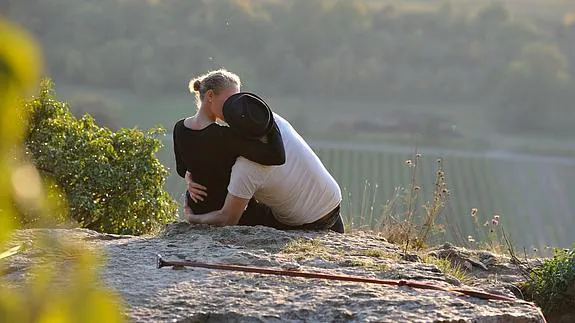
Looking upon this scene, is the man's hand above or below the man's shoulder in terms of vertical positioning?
below

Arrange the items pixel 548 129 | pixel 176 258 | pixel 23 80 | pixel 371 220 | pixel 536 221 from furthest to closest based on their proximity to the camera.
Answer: pixel 548 129
pixel 536 221
pixel 371 220
pixel 176 258
pixel 23 80

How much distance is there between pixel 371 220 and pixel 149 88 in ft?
22.2

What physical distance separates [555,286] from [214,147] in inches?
68.4

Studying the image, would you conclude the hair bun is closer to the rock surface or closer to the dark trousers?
the dark trousers

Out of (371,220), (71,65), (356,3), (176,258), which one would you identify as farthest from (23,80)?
(356,3)

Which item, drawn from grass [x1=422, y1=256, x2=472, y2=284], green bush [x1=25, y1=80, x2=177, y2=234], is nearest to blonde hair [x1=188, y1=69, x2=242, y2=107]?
grass [x1=422, y1=256, x2=472, y2=284]

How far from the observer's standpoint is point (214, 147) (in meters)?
3.93

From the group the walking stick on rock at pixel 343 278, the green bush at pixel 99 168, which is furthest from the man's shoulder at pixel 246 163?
the green bush at pixel 99 168

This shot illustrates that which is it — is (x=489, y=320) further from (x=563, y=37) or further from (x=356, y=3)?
(x=563, y=37)

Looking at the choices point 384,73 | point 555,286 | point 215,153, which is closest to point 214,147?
point 215,153

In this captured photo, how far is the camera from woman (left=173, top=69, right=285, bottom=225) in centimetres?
385

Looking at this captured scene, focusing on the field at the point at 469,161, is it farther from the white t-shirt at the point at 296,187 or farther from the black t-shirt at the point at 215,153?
the black t-shirt at the point at 215,153

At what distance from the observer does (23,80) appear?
381 millimetres

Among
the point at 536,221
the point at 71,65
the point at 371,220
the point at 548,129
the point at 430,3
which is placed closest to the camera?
the point at 371,220
